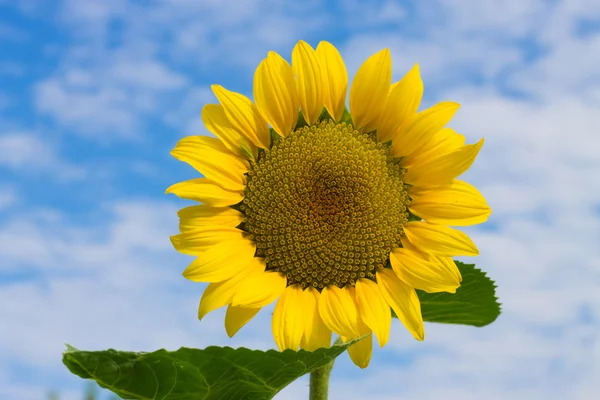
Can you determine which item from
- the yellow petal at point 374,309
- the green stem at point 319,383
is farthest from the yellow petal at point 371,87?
the green stem at point 319,383

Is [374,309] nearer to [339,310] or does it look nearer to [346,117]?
[339,310]

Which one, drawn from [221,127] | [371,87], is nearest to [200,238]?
[221,127]

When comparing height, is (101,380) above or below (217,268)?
below

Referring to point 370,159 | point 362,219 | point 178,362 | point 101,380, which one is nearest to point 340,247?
point 362,219

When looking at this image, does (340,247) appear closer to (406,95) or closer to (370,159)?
(370,159)

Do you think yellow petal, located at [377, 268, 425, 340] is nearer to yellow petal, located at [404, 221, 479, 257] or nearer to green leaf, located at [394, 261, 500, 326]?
yellow petal, located at [404, 221, 479, 257]

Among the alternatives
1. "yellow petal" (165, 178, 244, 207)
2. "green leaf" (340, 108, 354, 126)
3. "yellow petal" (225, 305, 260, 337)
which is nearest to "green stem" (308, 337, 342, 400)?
"yellow petal" (225, 305, 260, 337)

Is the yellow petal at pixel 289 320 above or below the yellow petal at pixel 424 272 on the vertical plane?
below

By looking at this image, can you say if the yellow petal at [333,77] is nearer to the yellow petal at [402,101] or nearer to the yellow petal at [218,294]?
the yellow petal at [402,101]
